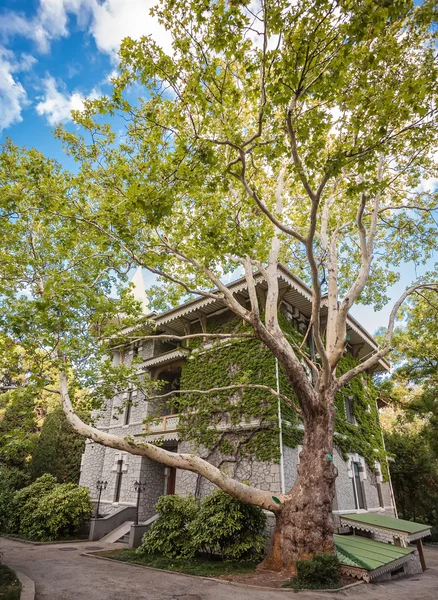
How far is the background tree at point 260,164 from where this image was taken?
6.42 meters

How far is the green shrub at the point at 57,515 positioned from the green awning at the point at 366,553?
11.4 m

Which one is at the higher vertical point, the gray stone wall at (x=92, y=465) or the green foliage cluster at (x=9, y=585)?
the gray stone wall at (x=92, y=465)

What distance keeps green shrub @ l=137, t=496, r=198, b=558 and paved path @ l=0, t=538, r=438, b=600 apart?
4.57 feet

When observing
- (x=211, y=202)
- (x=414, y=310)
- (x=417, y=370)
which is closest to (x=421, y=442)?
(x=417, y=370)

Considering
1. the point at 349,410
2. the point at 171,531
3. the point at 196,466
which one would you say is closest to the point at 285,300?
the point at 349,410

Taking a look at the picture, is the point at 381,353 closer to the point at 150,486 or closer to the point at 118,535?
the point at 150,486

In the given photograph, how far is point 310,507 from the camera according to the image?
27.7 ft

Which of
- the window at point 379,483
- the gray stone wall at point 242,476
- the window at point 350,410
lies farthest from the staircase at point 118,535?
the window at point 379,483

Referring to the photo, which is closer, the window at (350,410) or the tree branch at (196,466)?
the tree branch at (196,466)

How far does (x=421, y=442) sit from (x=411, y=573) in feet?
45.0

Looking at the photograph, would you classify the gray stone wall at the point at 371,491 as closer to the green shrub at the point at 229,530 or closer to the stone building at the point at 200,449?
the stone building at the point at 200,449

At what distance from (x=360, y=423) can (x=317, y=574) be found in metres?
11.3

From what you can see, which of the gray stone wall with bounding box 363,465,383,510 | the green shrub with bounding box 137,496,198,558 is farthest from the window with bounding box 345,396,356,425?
the green shrub with bounding box 137,496,198,558

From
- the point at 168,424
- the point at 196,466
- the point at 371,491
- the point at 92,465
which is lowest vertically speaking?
the point at 371,491
